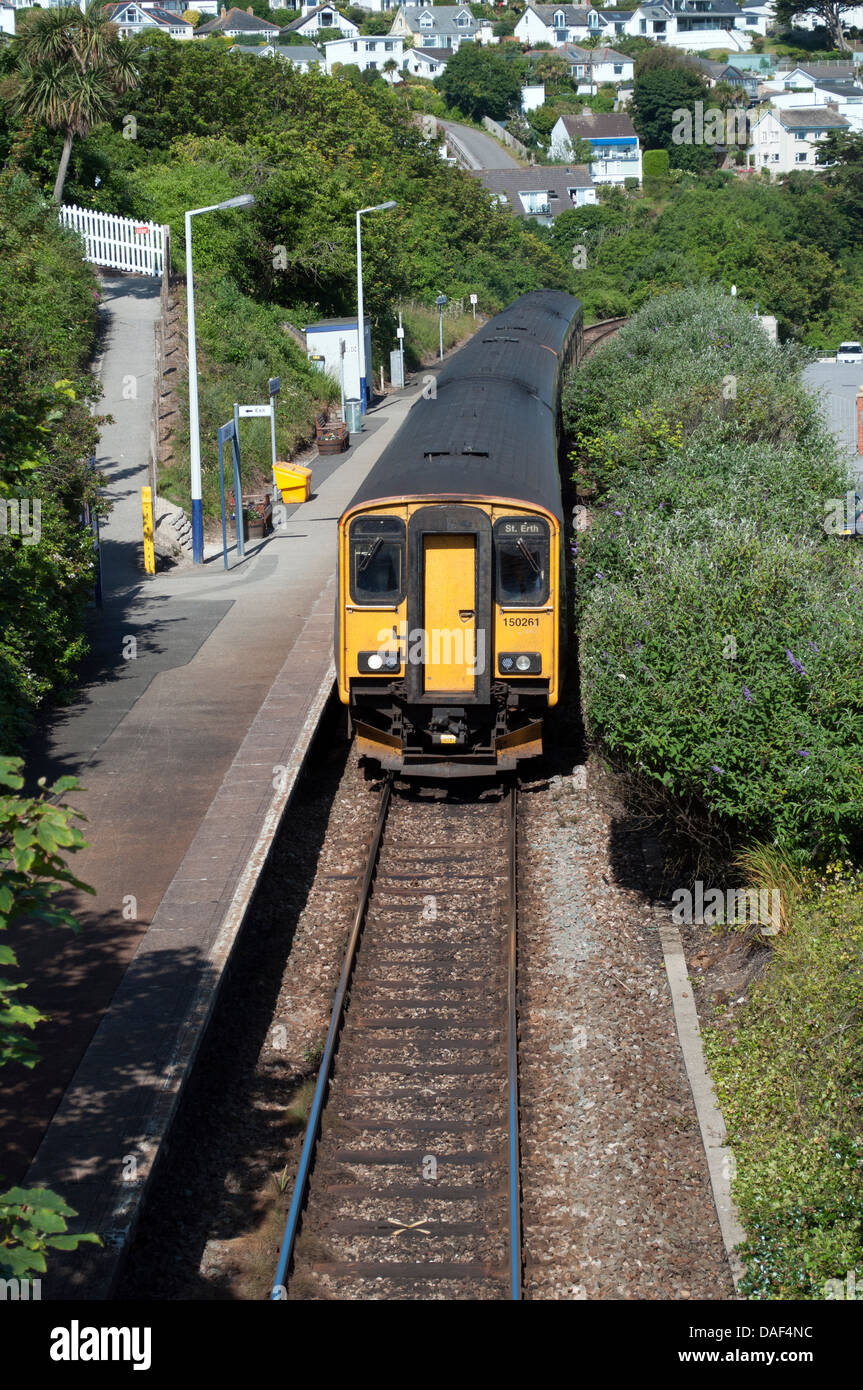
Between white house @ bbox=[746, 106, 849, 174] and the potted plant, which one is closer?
the potted plant

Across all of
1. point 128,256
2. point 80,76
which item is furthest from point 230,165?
point 80,76

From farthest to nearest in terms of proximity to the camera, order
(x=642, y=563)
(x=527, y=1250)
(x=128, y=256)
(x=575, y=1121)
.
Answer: (x=128, y=256)
(x=642, y=563)
(x=575, y=1121)
(x=527, y=1250)

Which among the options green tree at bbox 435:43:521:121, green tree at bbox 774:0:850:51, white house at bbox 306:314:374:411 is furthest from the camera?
green tree at bbox 774:0:850:51

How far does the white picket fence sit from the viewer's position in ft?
124

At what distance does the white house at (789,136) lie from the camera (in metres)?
119

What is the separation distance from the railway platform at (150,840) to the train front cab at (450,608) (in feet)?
5.37

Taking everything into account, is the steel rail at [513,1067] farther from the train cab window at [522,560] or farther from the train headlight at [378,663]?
the train cab window at [522,560]

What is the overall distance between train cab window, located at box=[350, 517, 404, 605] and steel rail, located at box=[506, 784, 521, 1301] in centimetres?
262

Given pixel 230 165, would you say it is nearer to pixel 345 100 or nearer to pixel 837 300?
pixel 345 100

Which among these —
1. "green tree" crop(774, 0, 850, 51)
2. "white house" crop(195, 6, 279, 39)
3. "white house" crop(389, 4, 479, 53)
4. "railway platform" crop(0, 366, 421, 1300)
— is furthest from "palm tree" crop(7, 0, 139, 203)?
"green tree" crop(774, 0, 850, 51)

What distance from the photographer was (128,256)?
3878 centimetres

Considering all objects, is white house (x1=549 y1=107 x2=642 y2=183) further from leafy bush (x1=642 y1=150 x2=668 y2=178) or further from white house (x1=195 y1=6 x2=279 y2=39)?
white house (x1=195 y1=6 x2=279 y2=39)

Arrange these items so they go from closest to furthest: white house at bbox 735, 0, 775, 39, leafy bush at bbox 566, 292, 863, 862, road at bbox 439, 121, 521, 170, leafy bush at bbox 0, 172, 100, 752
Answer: leafy bush at bbox 566, 292, 863, 862 → leafy bush at bbox 0, 172, 100, 752 → road at bbox 439, 121, 521, 170 → white house at bbox 735, 0, 775, 39

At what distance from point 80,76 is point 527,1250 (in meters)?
31.9
